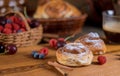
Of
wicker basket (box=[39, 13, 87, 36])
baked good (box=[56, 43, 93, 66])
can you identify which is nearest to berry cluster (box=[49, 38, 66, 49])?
baked good (box=[56, 43, 93, 66])

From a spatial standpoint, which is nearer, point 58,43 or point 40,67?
point 40,67

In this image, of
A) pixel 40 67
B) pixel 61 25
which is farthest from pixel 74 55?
pixel 61 25

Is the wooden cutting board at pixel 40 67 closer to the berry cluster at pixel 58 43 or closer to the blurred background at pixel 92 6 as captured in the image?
the berry cluster at pixel 58 43

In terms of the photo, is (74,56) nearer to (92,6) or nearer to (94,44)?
(94,44)

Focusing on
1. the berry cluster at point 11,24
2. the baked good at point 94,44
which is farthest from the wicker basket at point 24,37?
the baked good at point 94,44

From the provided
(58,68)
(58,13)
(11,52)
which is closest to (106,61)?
(58,68)

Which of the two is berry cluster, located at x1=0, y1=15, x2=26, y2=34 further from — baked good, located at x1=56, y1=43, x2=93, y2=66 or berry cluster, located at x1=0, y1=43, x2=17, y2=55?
baked good, located at x1=56, y1=43, x2=93, y2=66

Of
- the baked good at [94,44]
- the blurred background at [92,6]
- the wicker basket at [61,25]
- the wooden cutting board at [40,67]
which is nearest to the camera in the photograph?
the wooden cutting board at [40,67]
